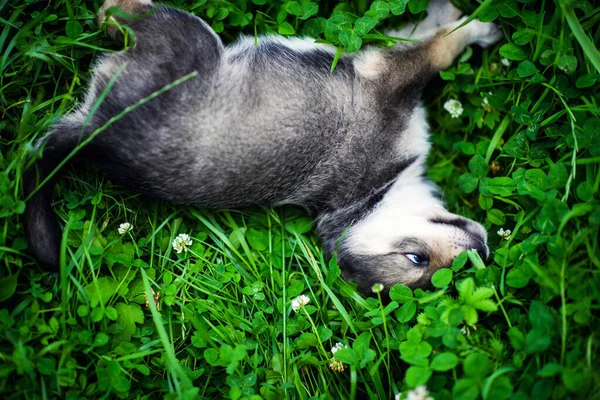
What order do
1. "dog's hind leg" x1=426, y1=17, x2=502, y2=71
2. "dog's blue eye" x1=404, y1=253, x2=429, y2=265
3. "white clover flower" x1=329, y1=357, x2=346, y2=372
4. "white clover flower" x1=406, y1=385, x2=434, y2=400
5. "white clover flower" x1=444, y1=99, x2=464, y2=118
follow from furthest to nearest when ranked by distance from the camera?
1. "white clover flower" x1=444, y1=99, x2=464, y2=118
2. "dog's hind leg" x1=426, y1=17, x2=502, y2=71
3. "dog's blue eye" x1=404, y1=253, x2=429, y2=265
4. "white clover flower" x1=329, y1=357, x2=346, y2=372
5. "white clover flower" x1=406, y1=385, x2=434, y2=400

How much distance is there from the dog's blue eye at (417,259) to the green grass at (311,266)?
0.19m

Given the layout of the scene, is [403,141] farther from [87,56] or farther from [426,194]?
[87,56]

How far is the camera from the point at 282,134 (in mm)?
2908

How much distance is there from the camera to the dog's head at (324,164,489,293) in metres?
3.08

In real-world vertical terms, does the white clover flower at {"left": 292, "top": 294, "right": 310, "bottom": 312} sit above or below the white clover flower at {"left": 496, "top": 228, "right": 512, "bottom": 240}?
below

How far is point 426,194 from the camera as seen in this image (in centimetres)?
343

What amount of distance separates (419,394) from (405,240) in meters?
0.96

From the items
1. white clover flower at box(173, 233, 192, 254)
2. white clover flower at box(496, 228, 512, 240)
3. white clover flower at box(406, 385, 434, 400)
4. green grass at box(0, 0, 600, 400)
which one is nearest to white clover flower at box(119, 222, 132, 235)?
green grass at box(0, 0, 600, 400)

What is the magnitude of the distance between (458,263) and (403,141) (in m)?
0.86

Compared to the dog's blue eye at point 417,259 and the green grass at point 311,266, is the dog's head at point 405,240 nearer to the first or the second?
the dog's blue eye at point 417,259

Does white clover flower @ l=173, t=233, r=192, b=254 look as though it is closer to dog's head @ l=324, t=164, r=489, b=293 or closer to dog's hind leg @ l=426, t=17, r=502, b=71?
dog's head @ l=324, t=164, r=489, b=293

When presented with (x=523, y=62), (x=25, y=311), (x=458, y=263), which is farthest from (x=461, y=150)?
(x=25, y=311)

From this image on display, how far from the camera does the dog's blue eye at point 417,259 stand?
312 centimetres

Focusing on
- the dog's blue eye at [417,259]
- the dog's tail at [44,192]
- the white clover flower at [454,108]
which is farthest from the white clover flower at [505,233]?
the dog's tail at [44,192]
